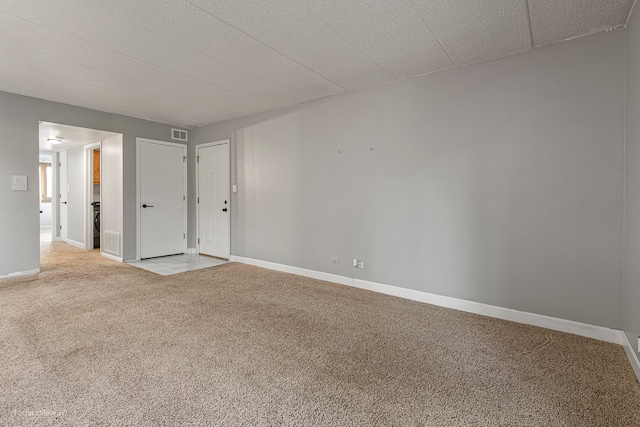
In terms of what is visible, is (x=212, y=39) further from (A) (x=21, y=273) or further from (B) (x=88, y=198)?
(B) (x=88, y=198)

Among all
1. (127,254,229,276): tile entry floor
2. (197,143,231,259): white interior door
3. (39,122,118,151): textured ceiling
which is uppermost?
(39,122,118,151): textured ceiling

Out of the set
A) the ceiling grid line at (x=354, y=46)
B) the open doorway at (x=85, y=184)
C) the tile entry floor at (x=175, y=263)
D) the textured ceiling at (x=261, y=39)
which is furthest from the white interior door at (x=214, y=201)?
the ceiling grid line at (x=354, y=46)

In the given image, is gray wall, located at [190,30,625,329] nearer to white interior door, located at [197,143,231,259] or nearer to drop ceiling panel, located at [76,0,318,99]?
drop ceiling panel, located at [76,0,318,99]

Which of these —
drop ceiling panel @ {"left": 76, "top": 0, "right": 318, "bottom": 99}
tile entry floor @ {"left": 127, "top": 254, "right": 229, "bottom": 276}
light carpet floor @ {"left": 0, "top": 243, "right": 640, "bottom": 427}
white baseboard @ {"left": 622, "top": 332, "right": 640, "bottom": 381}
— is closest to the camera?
light carpet floor @ {"left": 0, "top": 243, "right": 640, "bottom": 427}

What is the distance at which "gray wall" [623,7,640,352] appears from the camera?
2.08 m

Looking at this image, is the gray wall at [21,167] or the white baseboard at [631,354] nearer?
the white baseboard at [631,354]

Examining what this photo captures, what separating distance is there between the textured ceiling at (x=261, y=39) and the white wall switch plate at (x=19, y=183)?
1101 millimetres

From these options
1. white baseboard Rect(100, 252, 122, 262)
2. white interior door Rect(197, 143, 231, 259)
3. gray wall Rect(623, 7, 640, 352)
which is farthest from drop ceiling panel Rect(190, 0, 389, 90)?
white baseboard Rect(100, 252, 122, 262)

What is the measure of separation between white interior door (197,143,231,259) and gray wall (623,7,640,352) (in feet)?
16.4

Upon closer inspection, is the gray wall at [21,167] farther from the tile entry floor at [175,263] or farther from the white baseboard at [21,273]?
the tile entry floor at [175,263]

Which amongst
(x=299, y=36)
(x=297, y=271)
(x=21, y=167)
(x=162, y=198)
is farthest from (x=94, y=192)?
(x=299, y=36)

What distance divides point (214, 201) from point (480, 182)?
14.5ft

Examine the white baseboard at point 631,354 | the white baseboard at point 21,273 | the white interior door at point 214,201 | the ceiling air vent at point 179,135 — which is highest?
the ceiling air vent at point 179,135

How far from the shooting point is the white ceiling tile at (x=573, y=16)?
2207mm
